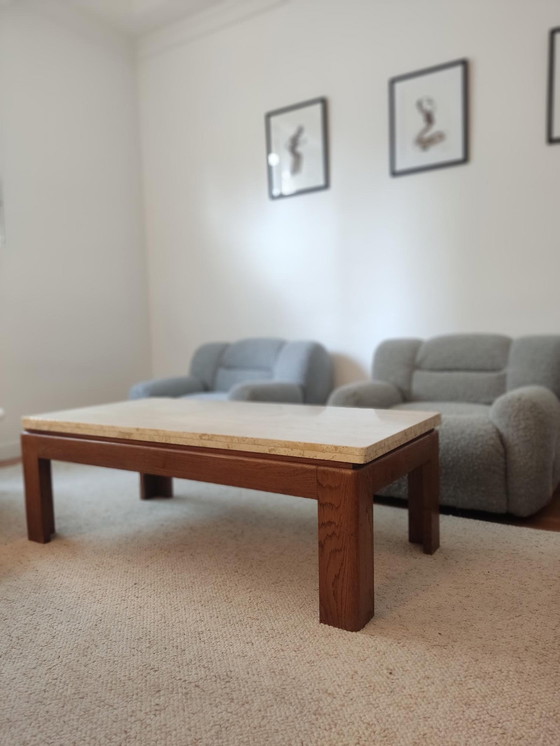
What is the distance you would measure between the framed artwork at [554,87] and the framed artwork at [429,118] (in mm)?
406

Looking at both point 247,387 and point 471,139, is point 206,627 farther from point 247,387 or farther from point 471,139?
point 471,139

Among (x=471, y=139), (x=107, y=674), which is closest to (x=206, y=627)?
(x=107, y=674)

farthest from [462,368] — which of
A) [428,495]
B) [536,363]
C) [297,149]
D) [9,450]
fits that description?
[9,450]

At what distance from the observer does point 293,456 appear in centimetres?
145

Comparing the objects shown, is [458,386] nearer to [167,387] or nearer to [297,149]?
[167,387]

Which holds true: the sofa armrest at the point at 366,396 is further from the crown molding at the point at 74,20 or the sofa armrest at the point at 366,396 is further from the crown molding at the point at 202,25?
the crown molding at the point at 74,20

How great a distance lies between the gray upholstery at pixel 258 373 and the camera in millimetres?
3250

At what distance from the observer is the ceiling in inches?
152

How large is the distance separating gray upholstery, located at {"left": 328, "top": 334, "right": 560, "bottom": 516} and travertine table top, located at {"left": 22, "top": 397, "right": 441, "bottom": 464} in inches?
16.3

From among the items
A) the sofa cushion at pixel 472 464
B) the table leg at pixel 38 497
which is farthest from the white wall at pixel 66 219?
the sofa cushion at pixel 472 464

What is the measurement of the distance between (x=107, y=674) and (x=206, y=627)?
0.26 m

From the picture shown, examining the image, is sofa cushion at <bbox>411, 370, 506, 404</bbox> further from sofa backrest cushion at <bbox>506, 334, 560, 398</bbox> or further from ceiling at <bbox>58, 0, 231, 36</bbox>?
ceiling at <bbox>58, 0, 231, 36</bbox>

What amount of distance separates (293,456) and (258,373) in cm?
213

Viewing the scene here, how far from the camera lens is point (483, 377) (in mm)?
2701
